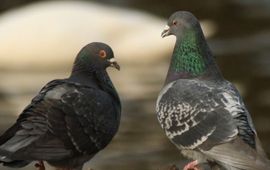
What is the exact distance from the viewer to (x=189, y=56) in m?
10.1

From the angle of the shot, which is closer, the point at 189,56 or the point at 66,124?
the point at 66,124

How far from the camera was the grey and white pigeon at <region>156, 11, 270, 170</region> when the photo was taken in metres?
9.09

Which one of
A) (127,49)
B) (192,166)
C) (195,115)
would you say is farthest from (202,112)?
(127,49)

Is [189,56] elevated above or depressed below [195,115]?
above

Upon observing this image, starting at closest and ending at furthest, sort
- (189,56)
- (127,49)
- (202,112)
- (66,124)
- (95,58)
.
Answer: (202,112) → (66,124) → (189,56) → (95,58) → (127,49)

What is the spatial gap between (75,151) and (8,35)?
13037 millimetres

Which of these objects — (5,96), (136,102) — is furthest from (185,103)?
(5,96)

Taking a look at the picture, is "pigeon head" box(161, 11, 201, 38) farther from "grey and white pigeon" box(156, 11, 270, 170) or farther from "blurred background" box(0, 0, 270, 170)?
"blurred background" box(0, 0, 270, 170)

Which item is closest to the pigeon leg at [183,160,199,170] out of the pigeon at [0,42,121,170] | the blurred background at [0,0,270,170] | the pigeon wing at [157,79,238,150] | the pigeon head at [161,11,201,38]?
the pigeon wing at [157,79,238,150]

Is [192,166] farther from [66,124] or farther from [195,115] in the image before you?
[66,124]

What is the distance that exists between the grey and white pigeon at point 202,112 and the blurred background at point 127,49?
6547 mm

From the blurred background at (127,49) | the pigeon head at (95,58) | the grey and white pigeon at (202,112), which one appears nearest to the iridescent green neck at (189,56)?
the grey and white pigeon at (202,112)

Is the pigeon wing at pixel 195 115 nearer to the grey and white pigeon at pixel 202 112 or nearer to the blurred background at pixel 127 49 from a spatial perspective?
the grey and white pigeon at pixel 202 112

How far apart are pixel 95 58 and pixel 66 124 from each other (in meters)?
0.95
